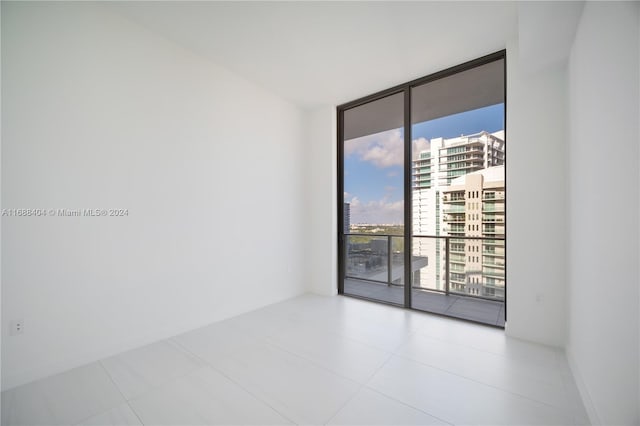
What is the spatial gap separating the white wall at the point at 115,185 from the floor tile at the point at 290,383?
3.22 ft

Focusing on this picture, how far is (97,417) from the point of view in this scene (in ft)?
4.97

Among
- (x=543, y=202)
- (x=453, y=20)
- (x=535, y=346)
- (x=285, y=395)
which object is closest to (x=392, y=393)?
(x=285, y=395)

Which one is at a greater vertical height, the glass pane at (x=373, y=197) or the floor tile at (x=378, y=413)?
the glass pane at (x=373, y=197)

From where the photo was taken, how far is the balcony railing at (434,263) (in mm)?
3549

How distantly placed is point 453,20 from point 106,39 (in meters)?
2.91

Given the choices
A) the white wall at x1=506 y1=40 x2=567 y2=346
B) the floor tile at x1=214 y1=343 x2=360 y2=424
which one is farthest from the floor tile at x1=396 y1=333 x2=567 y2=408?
the floor tile at x1=214 y1=343 x2=360 y2=424

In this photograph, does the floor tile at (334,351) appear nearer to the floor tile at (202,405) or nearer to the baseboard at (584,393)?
the floor tile at (202,405)

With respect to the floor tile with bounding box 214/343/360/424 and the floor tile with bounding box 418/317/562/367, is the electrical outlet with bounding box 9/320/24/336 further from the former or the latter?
the floor tile with bounding box 418/317/562/367

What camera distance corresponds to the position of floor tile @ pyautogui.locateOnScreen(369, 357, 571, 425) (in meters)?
1.49

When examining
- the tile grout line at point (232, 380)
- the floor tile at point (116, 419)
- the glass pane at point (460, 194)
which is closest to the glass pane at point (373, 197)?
the glass pane at point (460, 194)

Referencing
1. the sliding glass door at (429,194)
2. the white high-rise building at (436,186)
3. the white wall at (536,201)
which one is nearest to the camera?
the white wall at (536,201)

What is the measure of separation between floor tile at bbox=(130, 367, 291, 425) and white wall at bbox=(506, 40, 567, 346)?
235cm

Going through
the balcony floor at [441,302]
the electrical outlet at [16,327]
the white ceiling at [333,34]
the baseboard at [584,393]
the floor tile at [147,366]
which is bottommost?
the balcony floor at [441,302]

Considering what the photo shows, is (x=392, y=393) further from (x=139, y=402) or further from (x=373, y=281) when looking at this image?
(x=373, y=281)
